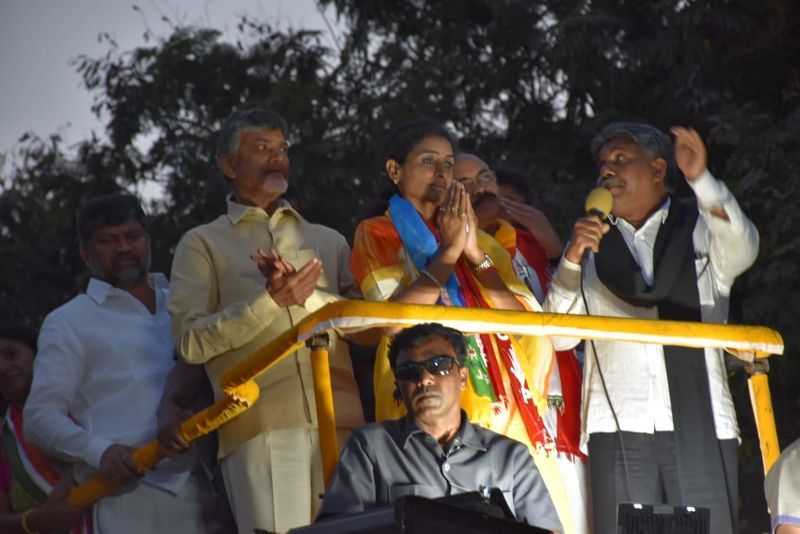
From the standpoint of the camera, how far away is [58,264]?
1472 centimetres

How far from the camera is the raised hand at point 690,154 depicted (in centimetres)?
646

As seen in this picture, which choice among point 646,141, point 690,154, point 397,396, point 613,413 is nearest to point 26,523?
point 397,396

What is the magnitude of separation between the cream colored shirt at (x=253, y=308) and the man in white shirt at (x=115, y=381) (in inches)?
18.3

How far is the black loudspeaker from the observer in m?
5.95

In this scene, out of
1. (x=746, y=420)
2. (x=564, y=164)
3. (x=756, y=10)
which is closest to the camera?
(x=746, y=420)

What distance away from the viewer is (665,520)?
5.95 m

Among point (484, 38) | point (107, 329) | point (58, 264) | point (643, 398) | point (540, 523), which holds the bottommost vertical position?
point (540, 523)

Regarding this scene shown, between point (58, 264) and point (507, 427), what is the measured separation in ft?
29.4

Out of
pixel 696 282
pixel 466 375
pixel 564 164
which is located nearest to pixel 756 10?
pixel 564 164

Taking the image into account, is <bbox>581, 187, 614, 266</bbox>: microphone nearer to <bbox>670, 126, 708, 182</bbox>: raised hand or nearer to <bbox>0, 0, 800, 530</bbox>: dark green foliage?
<bbox>670, 126, 708, 182</bbox>: raised hand

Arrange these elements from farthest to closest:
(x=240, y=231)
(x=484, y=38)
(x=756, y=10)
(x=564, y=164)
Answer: (x=484, y=38), (x=564, y=164), (x=756, y=10), (x=240, y=231)

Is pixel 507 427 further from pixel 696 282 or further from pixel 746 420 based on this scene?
pixel 746 420

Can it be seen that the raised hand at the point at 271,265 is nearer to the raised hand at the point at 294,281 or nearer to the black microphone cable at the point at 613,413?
the raised hand at the point at 294,281

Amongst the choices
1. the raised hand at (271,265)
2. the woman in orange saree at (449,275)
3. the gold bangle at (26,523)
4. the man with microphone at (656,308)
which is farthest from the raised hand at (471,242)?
the gold bangle at (26,523)
